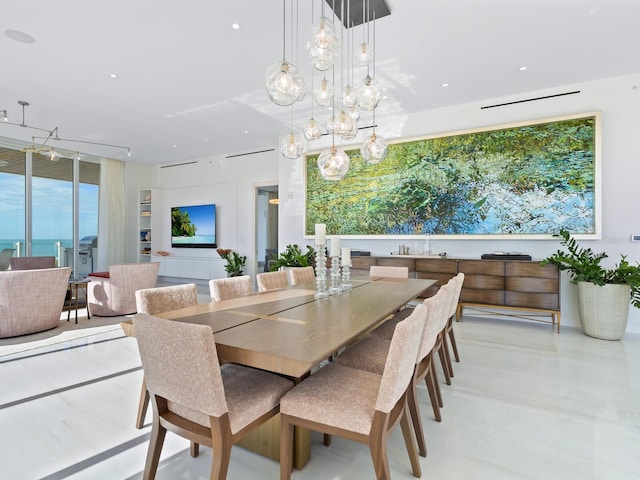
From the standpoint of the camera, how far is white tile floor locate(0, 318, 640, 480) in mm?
1730


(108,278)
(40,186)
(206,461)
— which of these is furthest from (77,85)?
(206,461)

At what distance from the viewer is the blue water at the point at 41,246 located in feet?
22.3

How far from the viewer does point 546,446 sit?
192 centimetres

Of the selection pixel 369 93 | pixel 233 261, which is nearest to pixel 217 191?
pixel 233 261

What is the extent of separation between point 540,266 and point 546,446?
2880 millimetres

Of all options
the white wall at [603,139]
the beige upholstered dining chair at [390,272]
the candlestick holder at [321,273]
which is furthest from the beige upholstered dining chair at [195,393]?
the white wall at [603,139]

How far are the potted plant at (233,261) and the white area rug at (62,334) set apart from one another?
2.52m

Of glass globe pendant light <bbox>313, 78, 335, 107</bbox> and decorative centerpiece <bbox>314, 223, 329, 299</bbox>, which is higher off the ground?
glass globe pendant light <bbox>313, 78, 335, 107</bbox>

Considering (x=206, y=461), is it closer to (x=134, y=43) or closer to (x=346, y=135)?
(x=346, y=135)

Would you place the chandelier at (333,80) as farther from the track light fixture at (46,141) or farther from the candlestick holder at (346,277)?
the track light fixture at (46,141)

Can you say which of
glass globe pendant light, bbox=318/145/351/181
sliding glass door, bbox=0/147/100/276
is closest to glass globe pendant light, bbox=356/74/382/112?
glass globe pendant light, bbox=318/145/351/181

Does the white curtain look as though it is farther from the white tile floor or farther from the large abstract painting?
the large abstract painting

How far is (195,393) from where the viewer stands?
4.34 feet

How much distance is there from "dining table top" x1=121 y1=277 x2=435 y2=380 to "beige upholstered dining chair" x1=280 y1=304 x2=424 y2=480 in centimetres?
16
